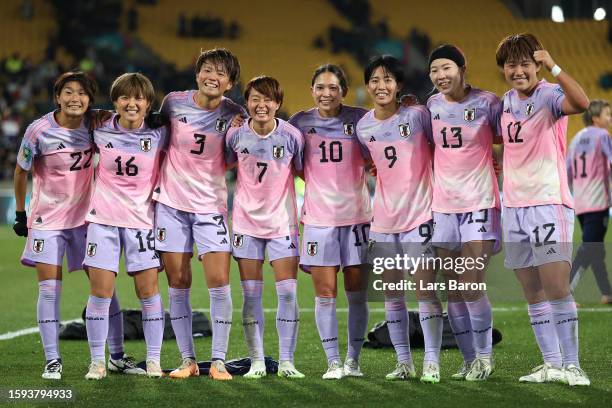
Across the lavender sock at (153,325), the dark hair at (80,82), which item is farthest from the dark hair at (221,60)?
the lavender sock at (153,325)

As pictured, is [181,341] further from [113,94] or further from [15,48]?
[15,48]

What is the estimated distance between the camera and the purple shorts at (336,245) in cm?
683

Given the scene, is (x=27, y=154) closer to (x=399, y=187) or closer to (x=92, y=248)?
(x=92, y=248)

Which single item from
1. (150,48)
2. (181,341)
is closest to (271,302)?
(181,341)

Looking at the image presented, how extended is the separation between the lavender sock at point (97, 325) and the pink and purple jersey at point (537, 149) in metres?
2.64

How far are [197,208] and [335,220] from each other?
0.90 m

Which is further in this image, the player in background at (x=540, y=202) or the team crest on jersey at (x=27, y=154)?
the team crest on jersey at (x=27, y=154)

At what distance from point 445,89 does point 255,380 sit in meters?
2.17

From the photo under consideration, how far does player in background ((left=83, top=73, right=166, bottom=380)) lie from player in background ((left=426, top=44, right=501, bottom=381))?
5.85 feet

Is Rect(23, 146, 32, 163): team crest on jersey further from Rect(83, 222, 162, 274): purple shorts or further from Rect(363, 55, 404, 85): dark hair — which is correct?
→ Rect(363, 55, 404, 85): dark hair

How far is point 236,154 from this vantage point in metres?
7.06

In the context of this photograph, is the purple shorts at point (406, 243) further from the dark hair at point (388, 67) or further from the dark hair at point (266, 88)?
the dark hair at point (266, 88)

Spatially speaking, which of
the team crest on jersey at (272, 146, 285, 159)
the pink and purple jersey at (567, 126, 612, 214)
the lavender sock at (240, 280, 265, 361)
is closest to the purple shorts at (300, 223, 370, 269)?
the lavender sock at (240, 280, 265, 361)

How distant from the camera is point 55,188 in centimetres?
702
